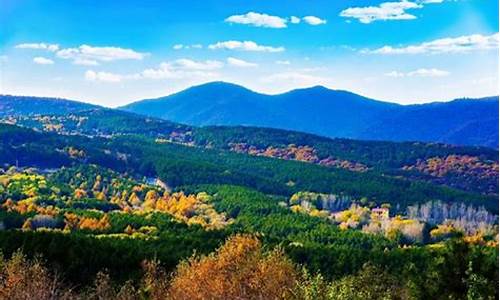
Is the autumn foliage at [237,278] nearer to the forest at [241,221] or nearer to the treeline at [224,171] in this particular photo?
the forest at [241,221]

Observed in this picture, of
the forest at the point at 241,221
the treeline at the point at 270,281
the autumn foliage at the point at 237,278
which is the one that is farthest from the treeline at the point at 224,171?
the autumn foliage at the point at 237,278

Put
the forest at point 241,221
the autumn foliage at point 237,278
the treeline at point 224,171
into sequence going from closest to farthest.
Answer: the forest at point 241,221
the autumn foliage at point 237,278
the treeline at point 224,171

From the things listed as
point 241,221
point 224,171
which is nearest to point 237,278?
point 241,221

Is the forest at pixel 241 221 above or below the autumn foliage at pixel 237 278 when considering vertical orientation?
below

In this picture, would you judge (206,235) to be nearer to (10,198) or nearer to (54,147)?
(10,198)

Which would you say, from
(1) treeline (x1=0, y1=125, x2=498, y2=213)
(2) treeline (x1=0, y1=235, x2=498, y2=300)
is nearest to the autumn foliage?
(2) treeline (x1=0, y1=235, x2=498, y2=300)

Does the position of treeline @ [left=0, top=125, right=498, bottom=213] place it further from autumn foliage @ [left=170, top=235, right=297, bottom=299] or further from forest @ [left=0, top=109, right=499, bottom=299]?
autumn foliage @ [left=170, top=235, right=297, bottom=299]

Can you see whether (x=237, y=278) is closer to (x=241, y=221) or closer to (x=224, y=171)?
(x=241, y=221)

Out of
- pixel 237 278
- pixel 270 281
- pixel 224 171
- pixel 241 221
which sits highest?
pixel 270 281

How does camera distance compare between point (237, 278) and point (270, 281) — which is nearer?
point (270, 281)

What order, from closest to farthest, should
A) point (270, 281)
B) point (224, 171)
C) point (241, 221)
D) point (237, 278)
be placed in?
1. point (270, 281)
2. point (237, 278)
3. point (241, 221)
4. point (224, 171)

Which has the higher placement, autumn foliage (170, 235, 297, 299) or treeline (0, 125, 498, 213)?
autumn foliage (170, 235, 297, 299)
